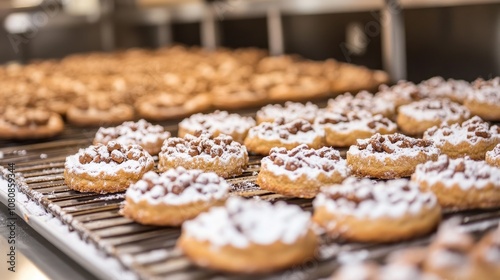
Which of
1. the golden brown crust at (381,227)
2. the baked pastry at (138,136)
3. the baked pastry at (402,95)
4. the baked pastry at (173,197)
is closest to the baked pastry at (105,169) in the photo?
the baked pastry at (173,197)

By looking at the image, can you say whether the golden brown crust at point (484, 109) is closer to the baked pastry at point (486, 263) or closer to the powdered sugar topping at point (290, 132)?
Result: the powdered sugar topping at point (290, 132)

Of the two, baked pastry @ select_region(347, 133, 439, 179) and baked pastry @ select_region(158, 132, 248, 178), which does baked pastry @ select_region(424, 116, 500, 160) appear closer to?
baked pastry @ select_region(347, 133, 439, 179)

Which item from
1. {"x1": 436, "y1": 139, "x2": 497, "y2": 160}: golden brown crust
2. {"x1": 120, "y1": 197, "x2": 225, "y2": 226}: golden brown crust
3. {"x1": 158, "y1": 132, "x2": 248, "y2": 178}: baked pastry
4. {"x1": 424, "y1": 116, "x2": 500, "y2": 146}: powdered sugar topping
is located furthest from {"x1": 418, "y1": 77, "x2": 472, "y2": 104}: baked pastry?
{"x1": 120, "y1": 197, "x2": 225, "y2": 226}: golden brown crust

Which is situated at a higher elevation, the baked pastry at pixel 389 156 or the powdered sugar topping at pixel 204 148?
the powdered sugar topping at pixel 204 148

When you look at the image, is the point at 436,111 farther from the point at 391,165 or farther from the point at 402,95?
the point at 391,165

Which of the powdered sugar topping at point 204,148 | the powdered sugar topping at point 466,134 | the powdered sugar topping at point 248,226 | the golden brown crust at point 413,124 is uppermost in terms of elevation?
the powdered sugar topping at point 248,226

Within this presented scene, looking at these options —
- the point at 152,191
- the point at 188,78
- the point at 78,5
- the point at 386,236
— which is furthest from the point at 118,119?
the point at 78,5
